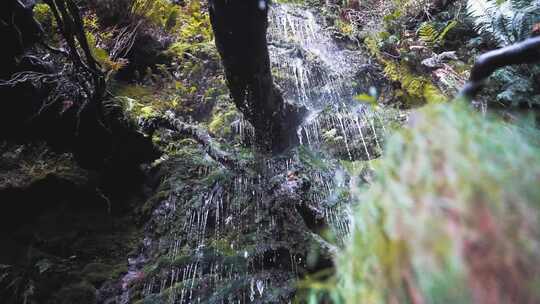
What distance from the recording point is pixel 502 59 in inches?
36.3

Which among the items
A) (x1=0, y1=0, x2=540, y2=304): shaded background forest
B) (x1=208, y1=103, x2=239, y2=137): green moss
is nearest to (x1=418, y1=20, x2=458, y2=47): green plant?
(x1=0, y1=0, x2=540, y2=304): shaded background forest

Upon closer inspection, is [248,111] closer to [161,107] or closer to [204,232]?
[204,232]

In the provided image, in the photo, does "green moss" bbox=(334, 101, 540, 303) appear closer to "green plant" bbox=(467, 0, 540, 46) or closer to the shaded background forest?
the shaded background forest

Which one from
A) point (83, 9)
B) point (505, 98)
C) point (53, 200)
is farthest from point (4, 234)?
point (505, 98)

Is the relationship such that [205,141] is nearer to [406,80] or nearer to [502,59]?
[406,80]

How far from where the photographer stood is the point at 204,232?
3.35 meters

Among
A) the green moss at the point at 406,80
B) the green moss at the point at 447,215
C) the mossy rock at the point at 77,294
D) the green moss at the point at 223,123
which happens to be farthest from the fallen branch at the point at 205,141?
the green moss at the point at 447,215

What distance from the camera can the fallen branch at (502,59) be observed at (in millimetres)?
896

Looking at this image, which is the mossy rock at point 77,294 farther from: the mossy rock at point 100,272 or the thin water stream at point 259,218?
the thin water stream at point 259,218

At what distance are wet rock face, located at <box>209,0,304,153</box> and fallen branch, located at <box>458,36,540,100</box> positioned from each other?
179 centimetres

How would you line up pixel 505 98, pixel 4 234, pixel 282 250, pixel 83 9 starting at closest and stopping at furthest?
pixel 282 250 < pixel 4 234 < pixel 505 98 < pixel 83 9

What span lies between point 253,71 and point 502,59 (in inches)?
89.8

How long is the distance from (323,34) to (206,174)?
3890 mm

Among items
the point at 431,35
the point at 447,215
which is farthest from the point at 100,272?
the point at 431,35
